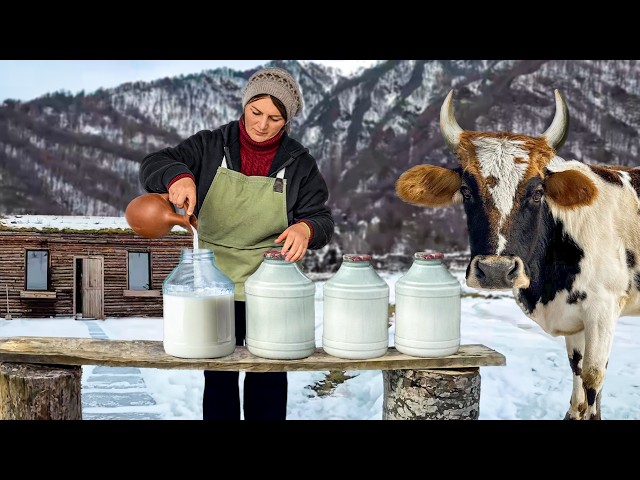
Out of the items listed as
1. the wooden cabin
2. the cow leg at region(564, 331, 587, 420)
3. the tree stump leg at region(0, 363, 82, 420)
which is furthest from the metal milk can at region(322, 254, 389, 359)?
the wooden cabin

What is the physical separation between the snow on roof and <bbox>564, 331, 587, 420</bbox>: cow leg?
15.0 feet

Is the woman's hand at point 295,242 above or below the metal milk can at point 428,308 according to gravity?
above

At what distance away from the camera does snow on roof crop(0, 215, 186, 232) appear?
7.06m

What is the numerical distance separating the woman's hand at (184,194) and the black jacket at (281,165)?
1.11ft

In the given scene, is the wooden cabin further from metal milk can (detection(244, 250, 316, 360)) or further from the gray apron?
metal milk can (detection(244, 250, 316, 360))

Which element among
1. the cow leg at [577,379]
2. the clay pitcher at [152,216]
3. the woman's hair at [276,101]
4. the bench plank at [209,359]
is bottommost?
the cow leg at [577,379]

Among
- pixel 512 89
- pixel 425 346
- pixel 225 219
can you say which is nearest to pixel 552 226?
pixel 425 346

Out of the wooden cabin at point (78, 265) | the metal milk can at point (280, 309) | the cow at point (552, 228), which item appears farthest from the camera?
the wooden cabin at point (78, 265)

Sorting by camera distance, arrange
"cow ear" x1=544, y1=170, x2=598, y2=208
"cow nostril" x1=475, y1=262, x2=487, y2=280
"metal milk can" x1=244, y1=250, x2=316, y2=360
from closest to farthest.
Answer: "metal milk can" x1=244, y1=250, x2=316, y2=360, "cow nostril" x1=475, y1=262, x2=487, y2=280, "cow ear" x1=544, y1=170, x2=598, y2=208

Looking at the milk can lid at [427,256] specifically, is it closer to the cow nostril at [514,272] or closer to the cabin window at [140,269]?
the cow nostril at [514,272]

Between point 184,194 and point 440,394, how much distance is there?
1246 mm

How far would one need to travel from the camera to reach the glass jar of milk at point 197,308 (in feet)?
7.33

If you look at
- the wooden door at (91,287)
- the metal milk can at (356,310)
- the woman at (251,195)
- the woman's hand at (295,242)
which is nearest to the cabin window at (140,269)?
the wooden door at (91,287)

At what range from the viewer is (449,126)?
3.42 m
